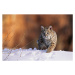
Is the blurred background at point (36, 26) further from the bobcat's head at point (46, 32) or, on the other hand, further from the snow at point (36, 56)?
the snow at point (36, 56)

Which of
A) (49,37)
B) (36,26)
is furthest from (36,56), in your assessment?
(36,26)

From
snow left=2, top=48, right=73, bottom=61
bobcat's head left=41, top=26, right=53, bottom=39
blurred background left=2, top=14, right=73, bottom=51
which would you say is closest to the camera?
snow left=2, top=48, right=73, bottom=61

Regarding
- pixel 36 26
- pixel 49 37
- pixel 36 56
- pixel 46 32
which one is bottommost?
pixel 36 56

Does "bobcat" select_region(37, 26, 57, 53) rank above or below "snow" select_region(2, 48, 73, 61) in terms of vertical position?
above

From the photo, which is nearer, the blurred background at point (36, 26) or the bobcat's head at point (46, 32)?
the bobcat's head at point (46, 32)

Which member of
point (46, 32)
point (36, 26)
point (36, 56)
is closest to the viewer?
point (36, 56)

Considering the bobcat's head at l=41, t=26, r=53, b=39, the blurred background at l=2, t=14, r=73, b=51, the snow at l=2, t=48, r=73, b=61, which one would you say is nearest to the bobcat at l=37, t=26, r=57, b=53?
the bobcat's head at l=41, t=26, r=53, b=39

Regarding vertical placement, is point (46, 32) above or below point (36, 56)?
above

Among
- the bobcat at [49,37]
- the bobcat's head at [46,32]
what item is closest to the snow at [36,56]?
the bobcat at [49,37]

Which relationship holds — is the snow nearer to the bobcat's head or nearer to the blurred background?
the bobcat's head

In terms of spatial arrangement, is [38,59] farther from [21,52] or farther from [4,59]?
[4,59]

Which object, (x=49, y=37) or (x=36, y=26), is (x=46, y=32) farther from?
(x=36, y=26)

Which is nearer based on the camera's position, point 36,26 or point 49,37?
point 49,37

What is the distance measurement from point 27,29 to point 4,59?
27.2ft
